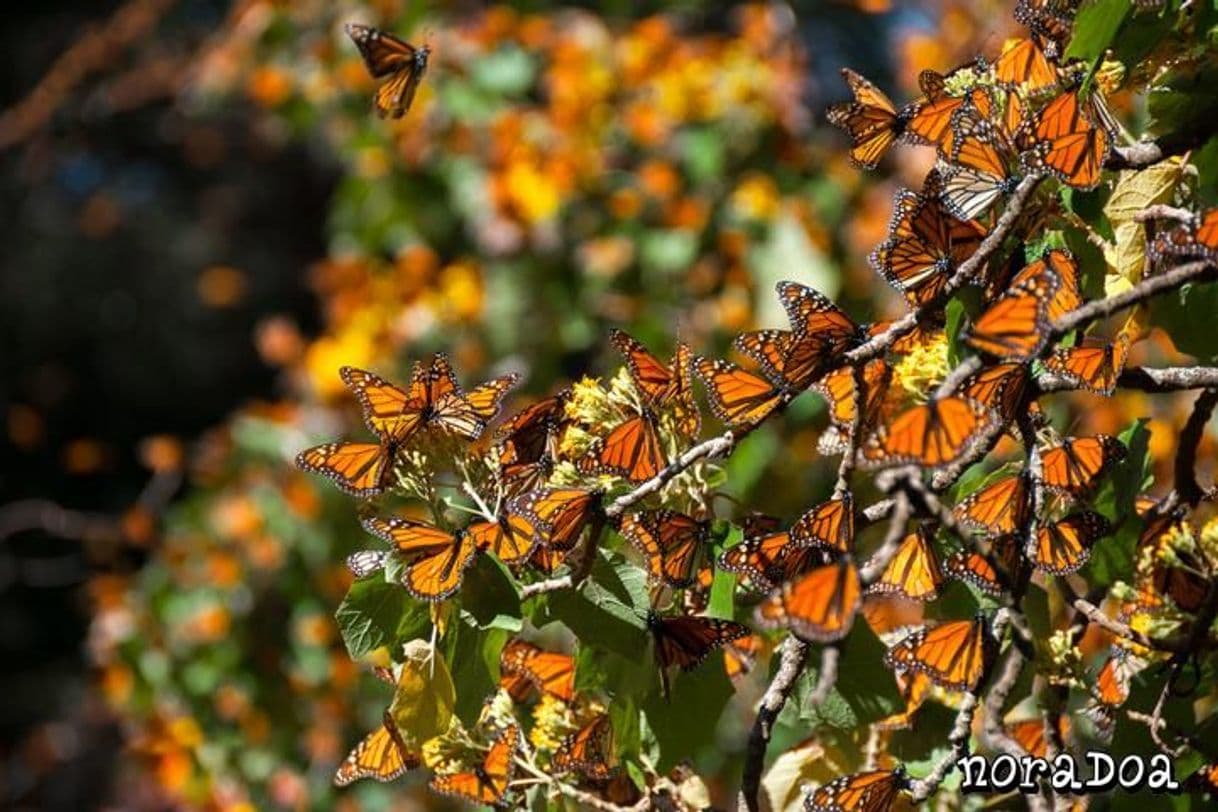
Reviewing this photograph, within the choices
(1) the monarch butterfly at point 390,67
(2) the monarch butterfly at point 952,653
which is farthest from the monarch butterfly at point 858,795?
(1) the monarch butterfly at point 390,67

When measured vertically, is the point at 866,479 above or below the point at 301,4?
below

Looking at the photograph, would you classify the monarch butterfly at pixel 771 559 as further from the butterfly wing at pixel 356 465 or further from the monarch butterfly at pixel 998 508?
the butterfly wing at pixel 356 465

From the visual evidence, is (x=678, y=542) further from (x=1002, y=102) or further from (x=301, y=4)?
(x=301, y=4)

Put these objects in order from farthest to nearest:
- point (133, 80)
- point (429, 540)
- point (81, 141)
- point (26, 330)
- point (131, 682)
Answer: point (26, 330) → point (81, 141) → point (133, 80) → point (131, 682) → point (429, 540)

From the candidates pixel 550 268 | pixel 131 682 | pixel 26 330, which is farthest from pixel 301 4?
pixel 26 330

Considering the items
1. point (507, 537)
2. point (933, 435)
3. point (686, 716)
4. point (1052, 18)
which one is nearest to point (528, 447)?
point (507, 537)

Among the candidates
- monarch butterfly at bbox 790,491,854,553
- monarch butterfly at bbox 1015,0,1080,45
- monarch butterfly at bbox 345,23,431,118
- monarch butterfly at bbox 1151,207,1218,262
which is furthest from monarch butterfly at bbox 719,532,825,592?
monarch butterfly at bbox 345,23,431,118
